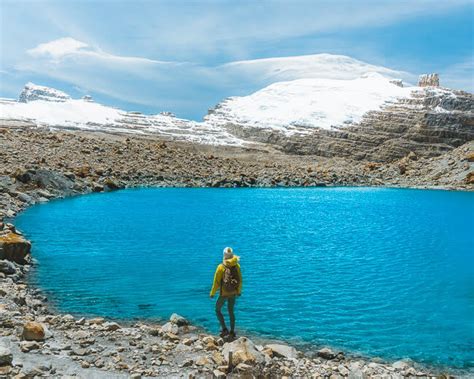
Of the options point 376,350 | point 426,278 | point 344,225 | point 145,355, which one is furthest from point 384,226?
point 145,355

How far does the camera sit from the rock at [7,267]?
22516 millimetres

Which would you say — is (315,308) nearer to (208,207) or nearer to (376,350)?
(376,350)

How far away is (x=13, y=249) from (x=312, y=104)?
15342 cm

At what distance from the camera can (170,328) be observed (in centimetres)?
1656

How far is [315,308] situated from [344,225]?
25706mm

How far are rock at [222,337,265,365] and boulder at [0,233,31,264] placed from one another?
1593cm

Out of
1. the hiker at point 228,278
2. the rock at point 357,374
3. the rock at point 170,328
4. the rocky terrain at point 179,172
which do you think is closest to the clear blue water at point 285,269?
the rock at point 170,328

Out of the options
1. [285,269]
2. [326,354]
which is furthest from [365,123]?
[326,354]

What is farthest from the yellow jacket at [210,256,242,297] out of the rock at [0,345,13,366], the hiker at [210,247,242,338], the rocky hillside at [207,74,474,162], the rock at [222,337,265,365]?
the rocky hillside at [207,74,474,162]

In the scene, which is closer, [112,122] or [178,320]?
[178,320]

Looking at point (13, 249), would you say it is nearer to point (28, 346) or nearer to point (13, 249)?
point (13, 249)

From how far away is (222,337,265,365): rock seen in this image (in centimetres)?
1235

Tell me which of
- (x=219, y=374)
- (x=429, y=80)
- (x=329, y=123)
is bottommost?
(x=219, y=374)

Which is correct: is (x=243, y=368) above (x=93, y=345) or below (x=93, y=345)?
above
